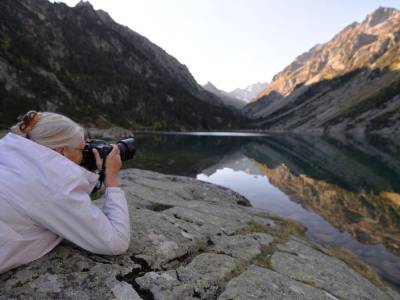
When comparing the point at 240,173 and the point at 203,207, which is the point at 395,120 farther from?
the point at 203,207

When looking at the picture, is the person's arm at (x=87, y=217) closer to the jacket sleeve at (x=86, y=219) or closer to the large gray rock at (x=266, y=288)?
the jacket sleeve at (x=86, y=219)

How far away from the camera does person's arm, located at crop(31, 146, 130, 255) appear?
470cm

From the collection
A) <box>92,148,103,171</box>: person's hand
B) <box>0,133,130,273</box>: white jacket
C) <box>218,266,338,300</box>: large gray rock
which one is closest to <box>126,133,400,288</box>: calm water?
<box>218,266,338,300</box>: large gray rock

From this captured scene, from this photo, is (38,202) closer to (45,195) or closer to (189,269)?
Answer: (45,195)

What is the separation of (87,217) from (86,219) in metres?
0.03

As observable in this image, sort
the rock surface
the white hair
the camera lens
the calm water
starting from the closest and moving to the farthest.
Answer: the white hair
the rock surface
the camera lens
the calm water

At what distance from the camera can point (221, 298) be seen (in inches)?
238

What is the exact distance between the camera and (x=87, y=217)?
483 centimetres

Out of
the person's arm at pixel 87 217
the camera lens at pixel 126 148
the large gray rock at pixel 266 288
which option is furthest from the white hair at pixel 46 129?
the large gray rock at pixel 266 288

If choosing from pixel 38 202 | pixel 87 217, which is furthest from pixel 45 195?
pixel 87 217

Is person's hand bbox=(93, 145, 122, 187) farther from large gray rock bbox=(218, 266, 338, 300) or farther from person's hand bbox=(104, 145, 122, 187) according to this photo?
large gray rock bbox=(218, 266, 338, 300)

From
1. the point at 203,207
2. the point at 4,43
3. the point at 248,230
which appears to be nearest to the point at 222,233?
the point at 248,230

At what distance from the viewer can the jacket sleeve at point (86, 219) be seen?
469 centimetres

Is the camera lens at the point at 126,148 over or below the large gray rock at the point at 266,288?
over
